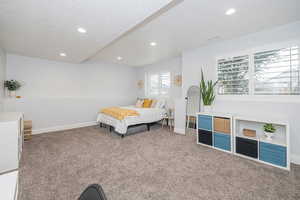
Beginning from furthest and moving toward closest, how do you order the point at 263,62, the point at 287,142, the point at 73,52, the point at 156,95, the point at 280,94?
the point at 156,95, the point at 73,52, the point at 263,62, the point at 280,94, the point at 287,142

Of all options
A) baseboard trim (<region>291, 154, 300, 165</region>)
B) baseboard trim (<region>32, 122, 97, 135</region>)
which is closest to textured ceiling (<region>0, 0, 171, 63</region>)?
baseboard trim (<region>32, 122, 97, 135</region>)

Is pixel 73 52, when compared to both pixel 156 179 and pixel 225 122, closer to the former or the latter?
pixel 156 179

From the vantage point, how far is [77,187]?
167cm

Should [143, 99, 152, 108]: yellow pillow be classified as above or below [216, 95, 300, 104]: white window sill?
below

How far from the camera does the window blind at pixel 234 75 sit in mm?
2836

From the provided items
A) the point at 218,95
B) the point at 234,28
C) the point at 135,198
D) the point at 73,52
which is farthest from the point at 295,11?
the point at 73,52

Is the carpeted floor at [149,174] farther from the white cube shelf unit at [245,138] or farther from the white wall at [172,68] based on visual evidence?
the white wall at [172,68]

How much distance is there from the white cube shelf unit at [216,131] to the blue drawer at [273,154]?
1.53 feet

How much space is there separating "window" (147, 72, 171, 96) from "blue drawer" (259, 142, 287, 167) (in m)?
3.34

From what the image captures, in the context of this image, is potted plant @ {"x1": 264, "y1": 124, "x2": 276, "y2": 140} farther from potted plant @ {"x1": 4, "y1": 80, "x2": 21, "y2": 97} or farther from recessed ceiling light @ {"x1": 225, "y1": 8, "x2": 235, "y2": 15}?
potted plant @ {"x1": 4, "y1": 80, "x2": 21, "y2": 97}

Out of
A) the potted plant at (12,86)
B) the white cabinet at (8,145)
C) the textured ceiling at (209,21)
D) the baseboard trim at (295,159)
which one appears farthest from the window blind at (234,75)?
the potted plant at (12,86)

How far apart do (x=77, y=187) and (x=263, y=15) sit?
12.2 ft

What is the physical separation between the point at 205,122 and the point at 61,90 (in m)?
4.53

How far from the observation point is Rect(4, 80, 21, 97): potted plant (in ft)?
11.4
